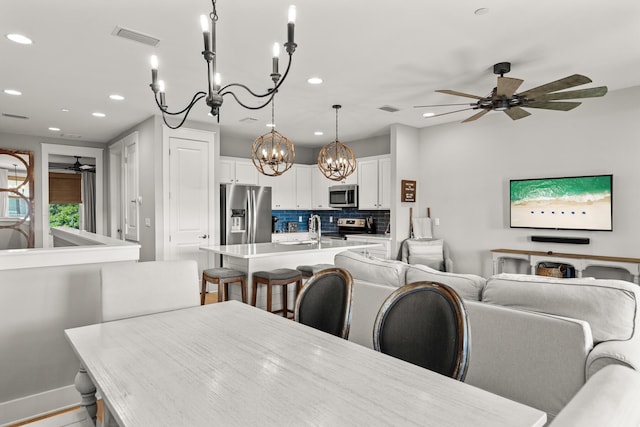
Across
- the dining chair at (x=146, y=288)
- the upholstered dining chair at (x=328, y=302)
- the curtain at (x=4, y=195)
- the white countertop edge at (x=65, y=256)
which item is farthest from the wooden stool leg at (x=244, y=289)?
the curtain at (x=4, y=195)

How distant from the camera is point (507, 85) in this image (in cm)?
306

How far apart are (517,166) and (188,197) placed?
4728mm

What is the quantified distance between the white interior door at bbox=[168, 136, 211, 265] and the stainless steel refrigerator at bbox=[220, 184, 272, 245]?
0.90 feet

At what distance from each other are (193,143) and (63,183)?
19.4ft

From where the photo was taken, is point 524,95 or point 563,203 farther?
point 563,203

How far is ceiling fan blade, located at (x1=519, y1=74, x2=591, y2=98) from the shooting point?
2.71m

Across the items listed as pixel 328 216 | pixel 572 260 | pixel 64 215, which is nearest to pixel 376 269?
pixel 572 260

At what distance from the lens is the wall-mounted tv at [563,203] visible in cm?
433

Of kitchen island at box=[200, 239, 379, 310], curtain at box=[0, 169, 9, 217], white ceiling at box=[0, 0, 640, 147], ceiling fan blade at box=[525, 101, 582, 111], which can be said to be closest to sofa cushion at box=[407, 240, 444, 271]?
kitchen island at box=[200, 239, 379, 310]

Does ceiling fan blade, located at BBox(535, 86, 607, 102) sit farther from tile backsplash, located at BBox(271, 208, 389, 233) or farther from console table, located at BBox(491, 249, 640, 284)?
tile backsplash, located at BBox(271, 208, 389, 233)

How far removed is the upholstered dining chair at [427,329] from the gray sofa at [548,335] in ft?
1.98

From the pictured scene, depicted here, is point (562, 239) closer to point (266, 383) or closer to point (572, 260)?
point (572, 260)

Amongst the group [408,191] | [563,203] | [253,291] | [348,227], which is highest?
[408,191]

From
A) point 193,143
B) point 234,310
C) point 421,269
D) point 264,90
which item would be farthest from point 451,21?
point 193,143
